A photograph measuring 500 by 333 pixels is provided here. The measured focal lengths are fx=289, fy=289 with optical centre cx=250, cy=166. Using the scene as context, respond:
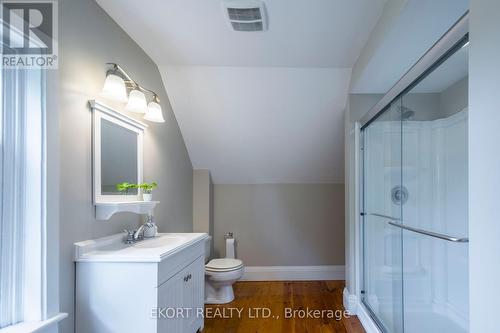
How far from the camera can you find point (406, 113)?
2125mm

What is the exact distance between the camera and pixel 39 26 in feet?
4.20

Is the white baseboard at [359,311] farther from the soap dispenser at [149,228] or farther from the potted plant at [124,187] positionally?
the potted plant at [124,187]

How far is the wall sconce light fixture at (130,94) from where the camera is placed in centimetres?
172

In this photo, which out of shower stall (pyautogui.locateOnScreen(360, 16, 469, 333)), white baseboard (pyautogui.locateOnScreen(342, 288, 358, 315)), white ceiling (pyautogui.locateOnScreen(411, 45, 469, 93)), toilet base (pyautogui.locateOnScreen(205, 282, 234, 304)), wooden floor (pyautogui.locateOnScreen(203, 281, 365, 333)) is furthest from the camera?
toilet base (pyautogui.locateOnScreen(205, 282, 234, 304))

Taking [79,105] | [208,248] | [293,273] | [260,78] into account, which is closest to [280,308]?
[293,273]

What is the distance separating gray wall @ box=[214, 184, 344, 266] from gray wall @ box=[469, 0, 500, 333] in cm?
281

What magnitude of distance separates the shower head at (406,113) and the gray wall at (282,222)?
164 cm

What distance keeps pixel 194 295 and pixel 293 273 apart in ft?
5.98

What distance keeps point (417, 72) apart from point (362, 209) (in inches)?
54.7

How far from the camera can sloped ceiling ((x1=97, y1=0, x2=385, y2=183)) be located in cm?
179

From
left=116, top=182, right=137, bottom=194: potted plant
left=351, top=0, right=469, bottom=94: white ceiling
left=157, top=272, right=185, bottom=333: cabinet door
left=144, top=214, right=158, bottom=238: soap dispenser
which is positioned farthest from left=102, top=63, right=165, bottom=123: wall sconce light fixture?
left=351, top=0, right=469, bottom=94: white ceiling

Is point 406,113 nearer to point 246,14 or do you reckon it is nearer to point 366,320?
point 246,14

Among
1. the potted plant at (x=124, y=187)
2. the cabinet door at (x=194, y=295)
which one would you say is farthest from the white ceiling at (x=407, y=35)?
the cabinet door at (x=194, y=295)

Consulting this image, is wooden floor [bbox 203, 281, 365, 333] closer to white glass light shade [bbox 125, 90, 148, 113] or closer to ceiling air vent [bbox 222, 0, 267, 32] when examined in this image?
white glass light shade [bbox 125, 90, 148, 113]
